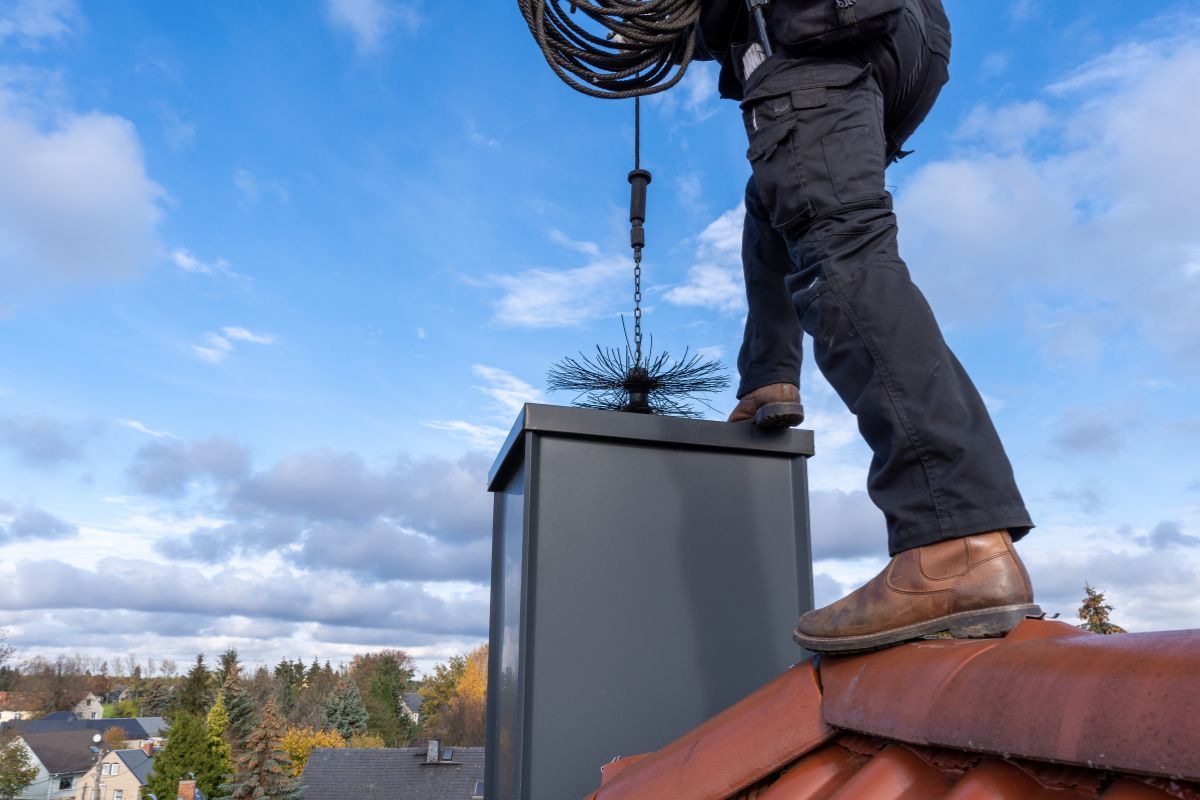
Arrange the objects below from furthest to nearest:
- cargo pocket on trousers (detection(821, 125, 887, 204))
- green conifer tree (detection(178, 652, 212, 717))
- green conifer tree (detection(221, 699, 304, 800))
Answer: green conifer tree (detection(178, 652, 212, 717)) < green conifer tree (detection(221, 699, 304, 800)) < cargo pocket on trousers (detection(821, 125, 887, 204))

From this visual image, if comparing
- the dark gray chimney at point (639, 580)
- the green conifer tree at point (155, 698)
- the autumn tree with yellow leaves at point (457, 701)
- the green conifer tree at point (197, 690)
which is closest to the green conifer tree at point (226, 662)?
the green conifer tree at point (197, 690)

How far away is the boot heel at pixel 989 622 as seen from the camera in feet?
3.77

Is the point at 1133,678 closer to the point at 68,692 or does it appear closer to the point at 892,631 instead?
the point at 892,631

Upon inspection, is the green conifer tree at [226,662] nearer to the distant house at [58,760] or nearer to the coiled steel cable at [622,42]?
the distant house at [58,760]

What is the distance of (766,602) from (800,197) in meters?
1.08

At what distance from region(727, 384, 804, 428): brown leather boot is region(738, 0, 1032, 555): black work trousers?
2.03 ft

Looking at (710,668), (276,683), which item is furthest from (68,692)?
(710,668)

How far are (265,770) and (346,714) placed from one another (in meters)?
26.4

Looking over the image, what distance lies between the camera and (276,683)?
2729 inches

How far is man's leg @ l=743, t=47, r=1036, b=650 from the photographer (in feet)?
3.88

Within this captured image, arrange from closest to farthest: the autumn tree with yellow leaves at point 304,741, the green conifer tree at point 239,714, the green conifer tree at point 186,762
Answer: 1. the green conifer tree at point 186,762
2. the green conifer tree at point 239,714
3. the autumn tree with yellow leaves at point 304,741

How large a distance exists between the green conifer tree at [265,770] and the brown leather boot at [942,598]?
33.7 meters

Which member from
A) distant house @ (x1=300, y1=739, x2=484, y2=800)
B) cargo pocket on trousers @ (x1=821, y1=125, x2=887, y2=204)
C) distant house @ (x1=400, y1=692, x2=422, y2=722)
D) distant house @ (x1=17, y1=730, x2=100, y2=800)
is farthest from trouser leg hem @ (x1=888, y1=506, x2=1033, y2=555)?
distant house @ (x1=400, y1=692, x2=422, y2=722)

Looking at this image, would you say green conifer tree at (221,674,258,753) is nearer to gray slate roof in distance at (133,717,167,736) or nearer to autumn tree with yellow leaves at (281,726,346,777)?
autumn tree with yellow leaves at (281,726,346,777)
